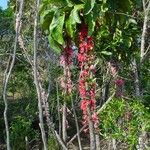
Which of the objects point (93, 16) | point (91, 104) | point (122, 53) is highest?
point (93, 16)

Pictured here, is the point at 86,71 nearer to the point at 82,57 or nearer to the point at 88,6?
the point at 82,57

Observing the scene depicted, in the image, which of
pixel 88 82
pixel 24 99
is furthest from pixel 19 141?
pixel 88 82

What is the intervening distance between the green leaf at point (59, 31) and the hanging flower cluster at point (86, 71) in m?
0.21

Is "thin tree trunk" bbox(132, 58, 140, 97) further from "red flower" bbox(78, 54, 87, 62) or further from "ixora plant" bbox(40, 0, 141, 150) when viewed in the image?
"red flower" bbox(78, 54, 87, 62)

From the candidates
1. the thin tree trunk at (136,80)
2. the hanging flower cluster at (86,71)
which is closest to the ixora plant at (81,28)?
the hanging flower cluster at (86,71)

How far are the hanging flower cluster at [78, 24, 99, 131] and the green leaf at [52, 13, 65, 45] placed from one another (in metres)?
0.21

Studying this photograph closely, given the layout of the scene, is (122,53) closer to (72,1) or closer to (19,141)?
(72,1)

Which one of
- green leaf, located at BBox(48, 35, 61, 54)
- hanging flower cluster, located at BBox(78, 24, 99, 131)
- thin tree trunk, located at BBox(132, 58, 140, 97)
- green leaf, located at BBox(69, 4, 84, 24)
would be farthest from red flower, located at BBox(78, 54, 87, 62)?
thin tree trunk, located at BBox(132, 58, 140, 97)

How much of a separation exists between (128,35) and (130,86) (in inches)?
99.3

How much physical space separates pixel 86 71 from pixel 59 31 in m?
0.50

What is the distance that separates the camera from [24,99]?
1786 cm

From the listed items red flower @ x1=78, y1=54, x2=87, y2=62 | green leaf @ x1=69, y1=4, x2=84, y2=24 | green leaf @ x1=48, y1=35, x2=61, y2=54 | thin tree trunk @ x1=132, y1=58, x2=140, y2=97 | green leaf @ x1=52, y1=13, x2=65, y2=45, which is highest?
green leaf @ x1=69, y1=4, x2=84, y2=24

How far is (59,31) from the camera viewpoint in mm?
4762

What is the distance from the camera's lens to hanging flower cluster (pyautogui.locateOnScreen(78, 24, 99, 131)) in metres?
4.86
